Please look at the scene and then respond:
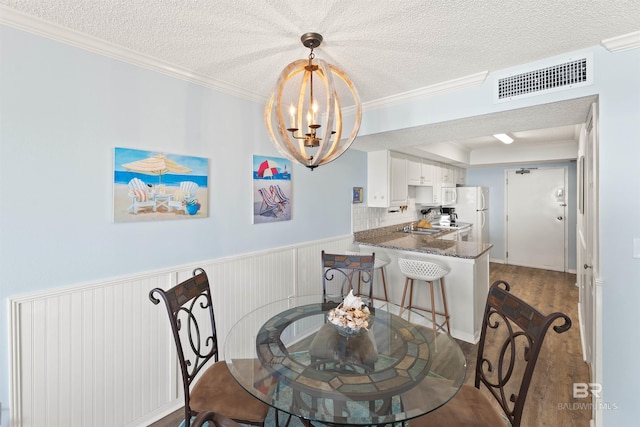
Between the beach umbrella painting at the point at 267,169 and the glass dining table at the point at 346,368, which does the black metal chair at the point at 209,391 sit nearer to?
the glass dining table at the point at 346,368

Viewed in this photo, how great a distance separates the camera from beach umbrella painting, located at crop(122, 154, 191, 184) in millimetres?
1863

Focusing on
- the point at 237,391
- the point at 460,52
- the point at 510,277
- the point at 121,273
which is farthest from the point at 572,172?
the point at 121,273

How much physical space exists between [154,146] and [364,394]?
6.28 feet

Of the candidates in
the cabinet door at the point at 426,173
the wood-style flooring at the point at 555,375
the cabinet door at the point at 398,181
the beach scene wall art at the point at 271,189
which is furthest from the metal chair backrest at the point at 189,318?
the cabinet door at the point at 426,173

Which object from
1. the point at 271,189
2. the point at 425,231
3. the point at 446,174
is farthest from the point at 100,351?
the point at 446,174

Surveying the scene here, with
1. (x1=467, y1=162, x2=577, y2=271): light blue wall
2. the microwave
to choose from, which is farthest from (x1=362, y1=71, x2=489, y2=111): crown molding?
(x1=467, y1=162, x2=577, y2=271): light blue wall

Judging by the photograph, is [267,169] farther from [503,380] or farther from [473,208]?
[473,208]

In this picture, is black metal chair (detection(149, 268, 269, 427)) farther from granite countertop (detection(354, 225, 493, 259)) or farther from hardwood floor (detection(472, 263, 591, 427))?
Answer: granite countertop (detection(354, 225, 493, 259))

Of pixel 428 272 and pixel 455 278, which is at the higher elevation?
pixel 428 272

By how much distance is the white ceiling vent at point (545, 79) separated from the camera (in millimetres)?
1785

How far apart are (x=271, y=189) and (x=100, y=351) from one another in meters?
1.65

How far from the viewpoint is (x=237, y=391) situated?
1.45m

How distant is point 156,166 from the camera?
6.41 ft

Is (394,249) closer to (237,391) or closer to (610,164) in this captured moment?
(610,164)
